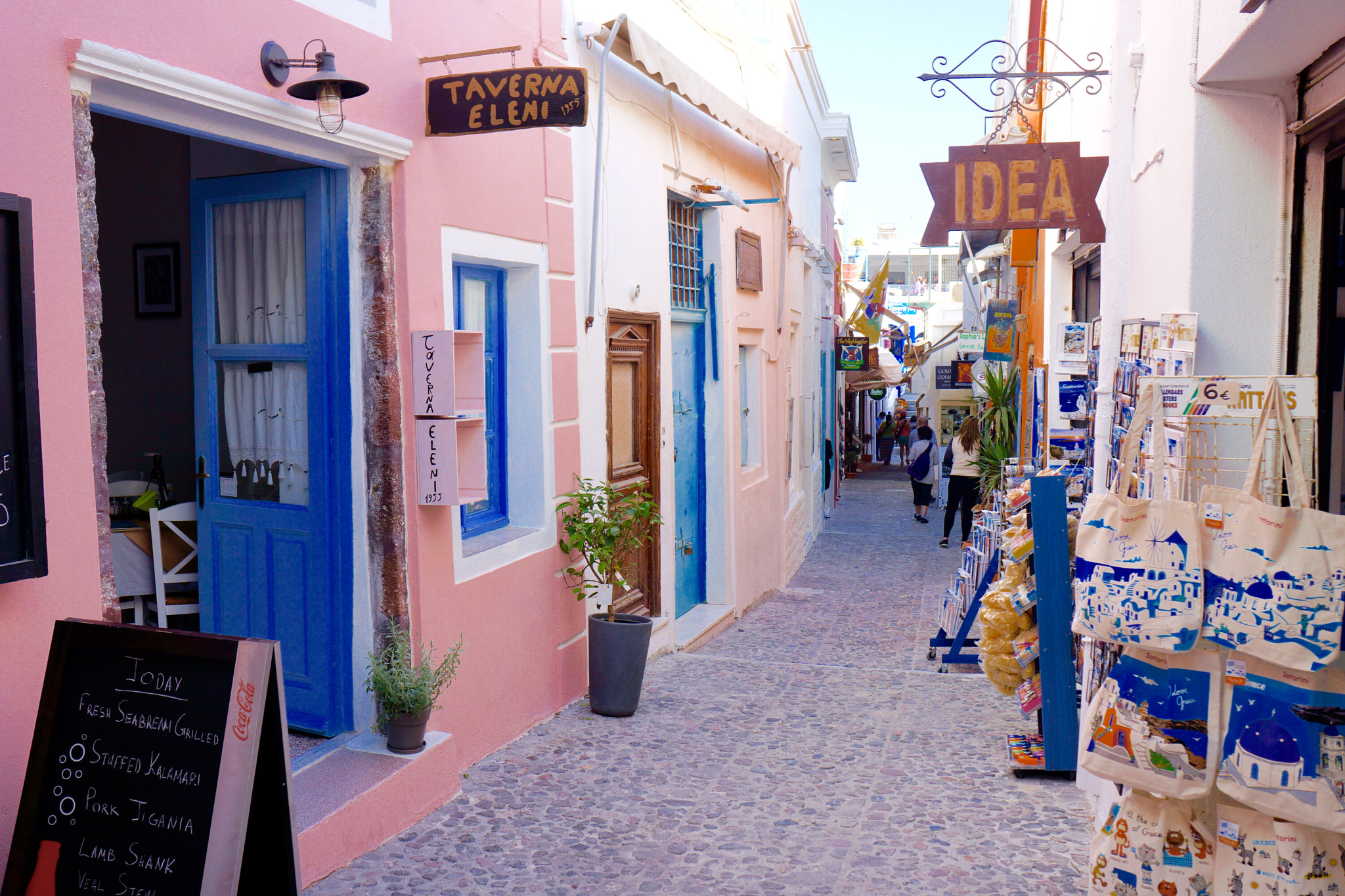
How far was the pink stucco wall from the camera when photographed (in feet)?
9.24

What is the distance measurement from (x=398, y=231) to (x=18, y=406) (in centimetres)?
190

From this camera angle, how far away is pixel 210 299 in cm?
470

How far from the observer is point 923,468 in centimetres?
1586

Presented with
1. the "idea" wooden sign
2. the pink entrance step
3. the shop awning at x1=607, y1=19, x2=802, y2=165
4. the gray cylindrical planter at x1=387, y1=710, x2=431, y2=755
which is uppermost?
the shop awning at x1=607, y1=19, x2=802, y2=165

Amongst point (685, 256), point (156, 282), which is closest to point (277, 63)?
point (156, 282)

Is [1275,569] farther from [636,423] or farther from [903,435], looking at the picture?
[903,435]

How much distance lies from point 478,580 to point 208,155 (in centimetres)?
222

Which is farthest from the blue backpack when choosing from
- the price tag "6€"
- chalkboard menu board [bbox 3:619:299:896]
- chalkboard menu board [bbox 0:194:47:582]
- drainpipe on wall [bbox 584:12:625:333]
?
chalkboard menu board [bbox 0:194:47:582]

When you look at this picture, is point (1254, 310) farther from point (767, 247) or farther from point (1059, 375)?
point (767, 247)

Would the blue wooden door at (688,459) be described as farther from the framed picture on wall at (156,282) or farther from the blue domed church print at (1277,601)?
the blue domed church print at (1277,601)

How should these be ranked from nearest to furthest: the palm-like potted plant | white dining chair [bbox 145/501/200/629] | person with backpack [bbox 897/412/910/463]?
white dining chair [bbox 145/501/200/629] → the palm-like potted plant → person with backpack [bbox 897/412/910/463]

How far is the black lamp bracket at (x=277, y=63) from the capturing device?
357cm

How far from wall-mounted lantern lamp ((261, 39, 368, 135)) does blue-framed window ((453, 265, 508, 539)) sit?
1702 mm

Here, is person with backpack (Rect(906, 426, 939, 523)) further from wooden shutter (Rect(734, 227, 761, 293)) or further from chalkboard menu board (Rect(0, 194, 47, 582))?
chalkboard menu board (Rect(0, 194, 47, 582))
